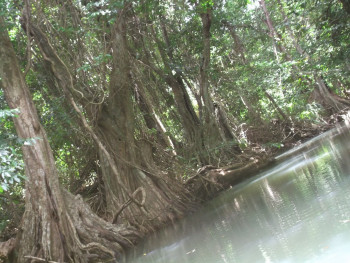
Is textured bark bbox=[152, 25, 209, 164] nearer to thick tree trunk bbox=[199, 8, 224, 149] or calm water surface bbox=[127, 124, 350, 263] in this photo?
thick tree trunk bbox=[199, 8, 224, 149]

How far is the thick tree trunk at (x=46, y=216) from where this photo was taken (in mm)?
5797

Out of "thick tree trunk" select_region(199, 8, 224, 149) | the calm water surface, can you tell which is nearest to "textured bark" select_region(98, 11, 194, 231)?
the calm water surface

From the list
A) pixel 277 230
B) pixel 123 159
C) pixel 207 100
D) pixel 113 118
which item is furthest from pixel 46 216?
pixel 207 100

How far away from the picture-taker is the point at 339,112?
15414 mm

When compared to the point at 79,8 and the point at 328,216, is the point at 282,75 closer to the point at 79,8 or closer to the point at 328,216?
the point at 79,8

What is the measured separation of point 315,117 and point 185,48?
618 cm

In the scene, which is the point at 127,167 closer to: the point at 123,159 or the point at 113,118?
the point at 123,159

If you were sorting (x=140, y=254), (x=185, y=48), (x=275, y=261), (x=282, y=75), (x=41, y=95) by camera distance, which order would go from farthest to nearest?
1. (x=282, y=75)
2. (x=185, y=48)
3. (x=41, y=95)
4. (x=140, y=254)
5. (x=275, y=261)

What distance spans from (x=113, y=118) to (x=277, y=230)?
5.47 meters

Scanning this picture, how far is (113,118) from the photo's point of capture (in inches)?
339

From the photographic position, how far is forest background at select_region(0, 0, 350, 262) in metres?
6.14

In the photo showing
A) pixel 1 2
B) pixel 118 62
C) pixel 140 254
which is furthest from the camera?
pixel 118 62

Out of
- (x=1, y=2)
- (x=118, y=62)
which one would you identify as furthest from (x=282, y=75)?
(x=1, y=2)

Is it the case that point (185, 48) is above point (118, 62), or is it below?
above
